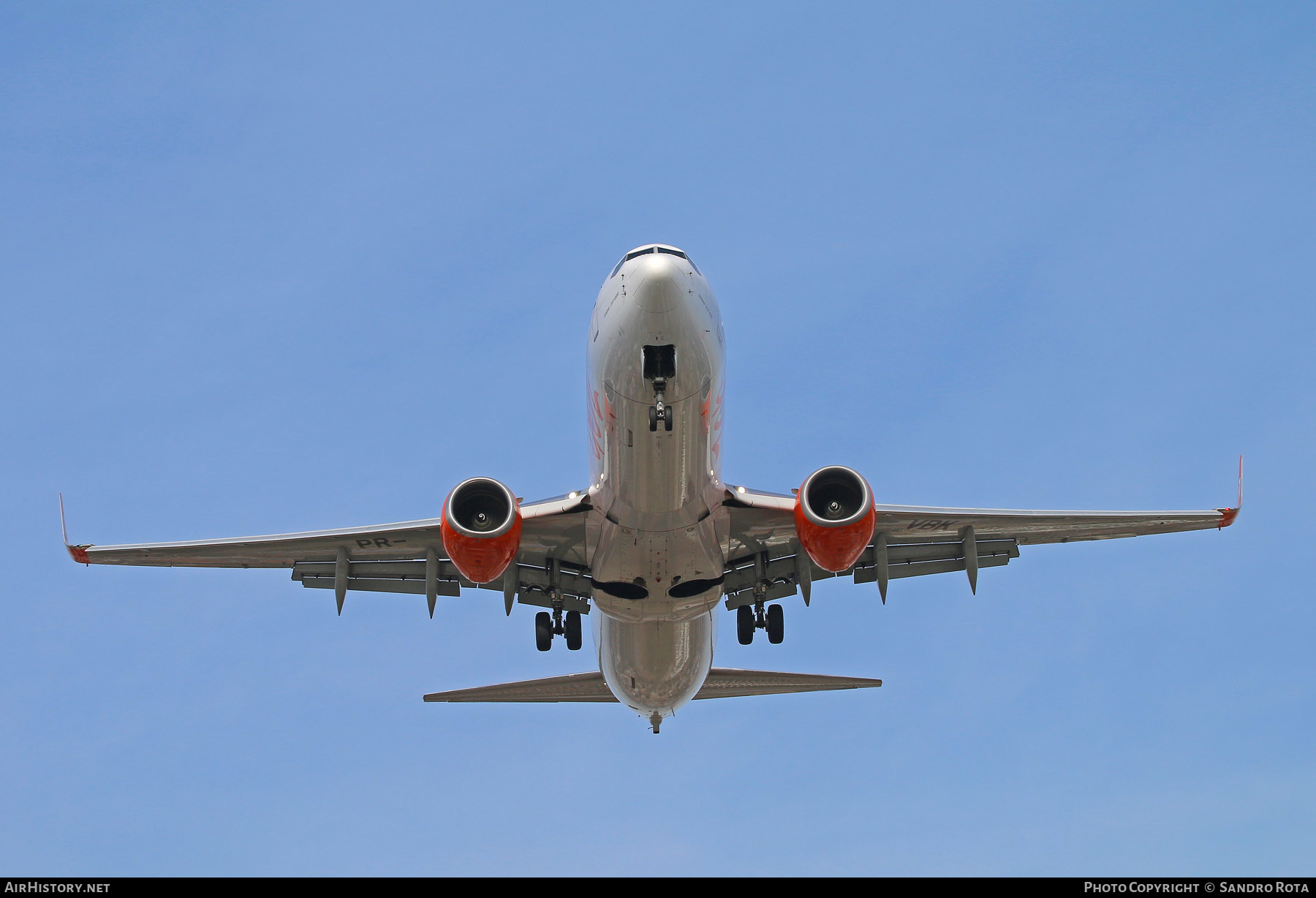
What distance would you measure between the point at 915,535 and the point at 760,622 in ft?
11.7

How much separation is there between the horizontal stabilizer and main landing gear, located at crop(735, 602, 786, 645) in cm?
247

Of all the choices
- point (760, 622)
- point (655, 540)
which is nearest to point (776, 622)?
point (760, 622)

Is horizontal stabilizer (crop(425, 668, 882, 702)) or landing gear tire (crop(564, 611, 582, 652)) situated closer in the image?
landing gear tire (crop(564, 611, 582, 652))

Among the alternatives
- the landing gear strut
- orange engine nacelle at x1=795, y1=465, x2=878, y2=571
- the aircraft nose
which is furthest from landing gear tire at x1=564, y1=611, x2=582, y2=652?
the aircraft nose

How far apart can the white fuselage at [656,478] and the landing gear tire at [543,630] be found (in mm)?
938

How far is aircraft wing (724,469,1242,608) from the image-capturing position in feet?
72.4

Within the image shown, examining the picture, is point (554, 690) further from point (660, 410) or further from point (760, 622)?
point (660, 410)

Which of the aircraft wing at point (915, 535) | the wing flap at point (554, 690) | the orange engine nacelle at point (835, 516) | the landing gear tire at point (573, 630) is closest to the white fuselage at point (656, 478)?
the landing gear tire at point (573, 630)

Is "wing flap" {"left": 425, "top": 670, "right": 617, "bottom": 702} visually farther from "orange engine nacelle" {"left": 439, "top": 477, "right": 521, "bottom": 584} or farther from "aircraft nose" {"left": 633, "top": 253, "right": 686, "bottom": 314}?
"aircraft nose" {"left": 633, "top": 253, "right": 686, "bottom": 314}

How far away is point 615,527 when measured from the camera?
804 inches

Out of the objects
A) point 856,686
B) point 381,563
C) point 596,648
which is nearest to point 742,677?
point 856,686

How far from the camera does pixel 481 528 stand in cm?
1923

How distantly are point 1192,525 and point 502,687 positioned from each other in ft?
47.4

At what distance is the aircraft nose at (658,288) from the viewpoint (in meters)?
17.1
